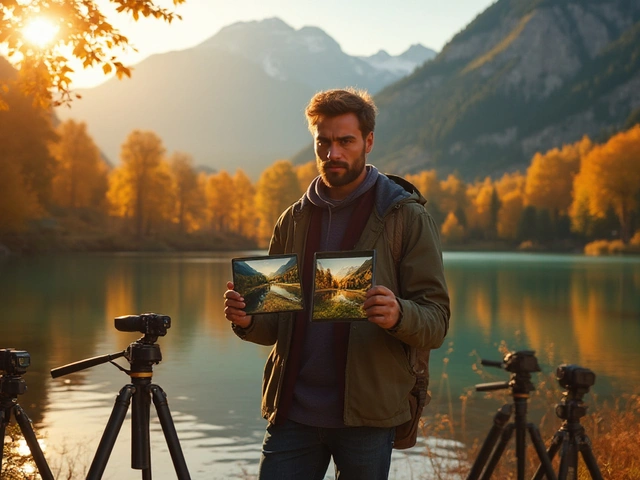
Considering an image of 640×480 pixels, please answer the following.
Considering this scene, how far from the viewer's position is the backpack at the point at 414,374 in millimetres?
3418

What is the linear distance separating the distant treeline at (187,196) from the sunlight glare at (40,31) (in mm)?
36610

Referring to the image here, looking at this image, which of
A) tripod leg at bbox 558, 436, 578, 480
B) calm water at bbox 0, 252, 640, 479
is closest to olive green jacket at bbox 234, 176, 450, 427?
tripod leg at bbox 558, 436, 578, 480

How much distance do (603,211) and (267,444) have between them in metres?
75.6

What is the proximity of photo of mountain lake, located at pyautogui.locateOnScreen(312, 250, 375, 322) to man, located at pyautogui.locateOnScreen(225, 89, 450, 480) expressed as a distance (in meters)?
0.16

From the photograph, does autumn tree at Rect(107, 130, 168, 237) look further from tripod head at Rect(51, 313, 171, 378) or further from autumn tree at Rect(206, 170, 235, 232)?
tripod head at Rect(51, 313, 171, 378)

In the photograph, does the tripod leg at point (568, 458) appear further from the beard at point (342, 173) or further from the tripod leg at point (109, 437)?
the tripod leg at point (109, 437)

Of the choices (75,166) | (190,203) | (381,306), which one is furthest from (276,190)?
(381,306)

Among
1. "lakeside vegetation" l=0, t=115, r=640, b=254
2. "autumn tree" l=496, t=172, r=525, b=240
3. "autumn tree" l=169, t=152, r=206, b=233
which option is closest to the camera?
"lakeside vegetation" l=0, t=115, r=640, b=254

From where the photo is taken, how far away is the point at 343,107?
344cm

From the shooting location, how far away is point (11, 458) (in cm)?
589

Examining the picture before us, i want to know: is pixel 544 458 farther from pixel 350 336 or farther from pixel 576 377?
pixel 350 336

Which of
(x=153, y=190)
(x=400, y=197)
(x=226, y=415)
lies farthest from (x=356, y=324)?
(x=153, y=190)

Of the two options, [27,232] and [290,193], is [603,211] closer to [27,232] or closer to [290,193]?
[290,193]

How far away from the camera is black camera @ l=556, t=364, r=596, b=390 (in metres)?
3.39
